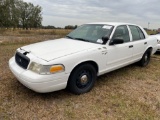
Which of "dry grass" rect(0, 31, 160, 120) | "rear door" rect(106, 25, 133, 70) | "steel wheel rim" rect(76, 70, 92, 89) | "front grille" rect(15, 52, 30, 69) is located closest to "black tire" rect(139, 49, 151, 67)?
"rear door" rect(106, 25, 133, 70)

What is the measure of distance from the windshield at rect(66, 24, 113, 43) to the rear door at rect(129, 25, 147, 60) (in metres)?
1.06

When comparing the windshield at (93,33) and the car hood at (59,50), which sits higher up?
the windshield at (93,33)

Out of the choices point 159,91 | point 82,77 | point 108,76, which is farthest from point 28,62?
point 159,91

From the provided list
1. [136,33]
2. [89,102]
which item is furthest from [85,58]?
[136,33]

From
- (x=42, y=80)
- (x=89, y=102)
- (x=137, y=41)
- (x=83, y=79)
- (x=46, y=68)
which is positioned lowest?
(x=89, y=102)

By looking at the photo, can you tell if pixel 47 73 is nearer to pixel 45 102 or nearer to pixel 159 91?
pixel 45 102

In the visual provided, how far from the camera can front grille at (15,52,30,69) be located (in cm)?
329

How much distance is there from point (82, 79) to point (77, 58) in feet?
1.71

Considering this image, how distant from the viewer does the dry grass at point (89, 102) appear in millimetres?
2943

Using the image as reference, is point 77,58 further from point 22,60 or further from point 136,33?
point 136,33

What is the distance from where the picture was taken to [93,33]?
441 cm

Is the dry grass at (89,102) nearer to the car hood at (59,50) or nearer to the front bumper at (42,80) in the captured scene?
the front bumper at (42,80)

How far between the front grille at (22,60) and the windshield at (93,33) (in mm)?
Answer: 1533

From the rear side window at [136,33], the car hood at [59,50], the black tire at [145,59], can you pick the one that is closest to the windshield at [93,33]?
the car hood at [59,50]
